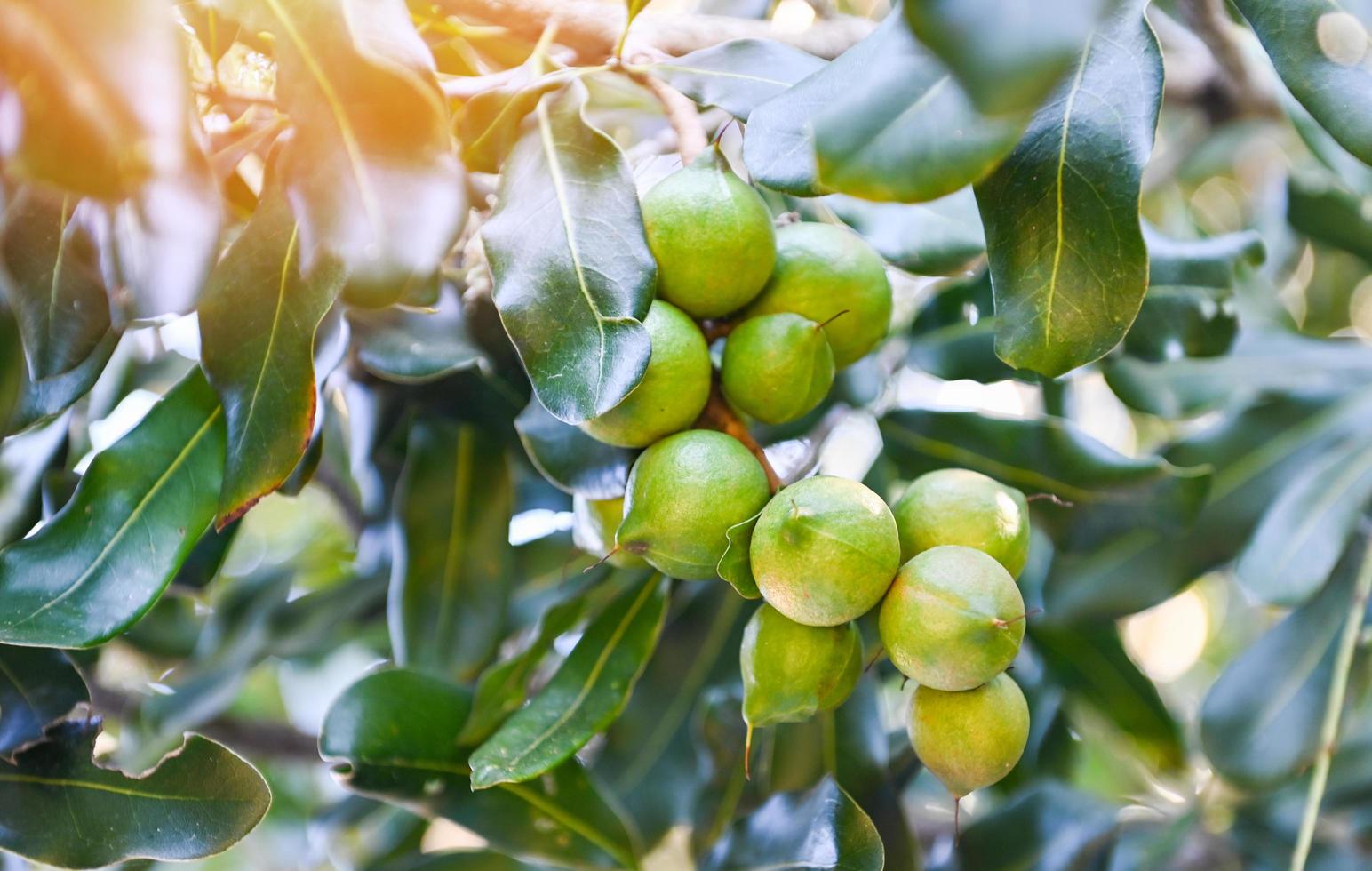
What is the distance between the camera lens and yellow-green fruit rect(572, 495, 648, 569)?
30.6 inches

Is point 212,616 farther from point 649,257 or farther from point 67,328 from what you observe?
point 649,257

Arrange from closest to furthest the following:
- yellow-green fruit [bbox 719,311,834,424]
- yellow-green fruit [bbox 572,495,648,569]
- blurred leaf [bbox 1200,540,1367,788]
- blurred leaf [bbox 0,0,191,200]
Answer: blurred leaf [bbox 0,0,191,200] → yellow-green fruit [bbox 719,311,834,424] → yellow-green fruit [bbox 572,495,648,569] → blurred leaf [bbox 1200,540,1367,788]

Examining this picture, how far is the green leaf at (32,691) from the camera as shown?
0.79 m

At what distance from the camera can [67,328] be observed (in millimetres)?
723

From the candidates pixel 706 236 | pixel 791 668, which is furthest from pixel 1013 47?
pixel 791 668

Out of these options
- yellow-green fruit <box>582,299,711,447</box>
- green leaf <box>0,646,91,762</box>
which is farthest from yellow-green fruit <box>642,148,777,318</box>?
green leaf <box>0,646,91,762</box>

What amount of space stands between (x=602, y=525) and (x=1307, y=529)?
730 millimetres

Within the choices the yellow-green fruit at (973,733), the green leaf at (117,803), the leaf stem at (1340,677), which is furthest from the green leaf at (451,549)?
the leaf stem at (1340,677)

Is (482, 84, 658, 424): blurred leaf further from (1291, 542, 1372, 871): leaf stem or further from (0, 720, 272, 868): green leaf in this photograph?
(1291, 542, 1372, 871): leaf stem

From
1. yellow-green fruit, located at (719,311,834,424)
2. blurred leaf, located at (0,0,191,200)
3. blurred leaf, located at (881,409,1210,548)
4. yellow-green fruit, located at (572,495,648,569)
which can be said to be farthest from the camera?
blurred leaf, located at (881,409,1210,548)

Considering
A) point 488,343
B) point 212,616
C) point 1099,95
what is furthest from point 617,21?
point 212,616

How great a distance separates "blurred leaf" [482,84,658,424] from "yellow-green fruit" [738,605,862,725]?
172 millimetres

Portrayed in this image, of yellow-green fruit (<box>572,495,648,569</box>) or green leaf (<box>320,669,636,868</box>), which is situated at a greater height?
yellow-green fruit (<box>572,495,648,569</box>)

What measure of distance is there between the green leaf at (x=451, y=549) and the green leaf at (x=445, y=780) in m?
0.14
